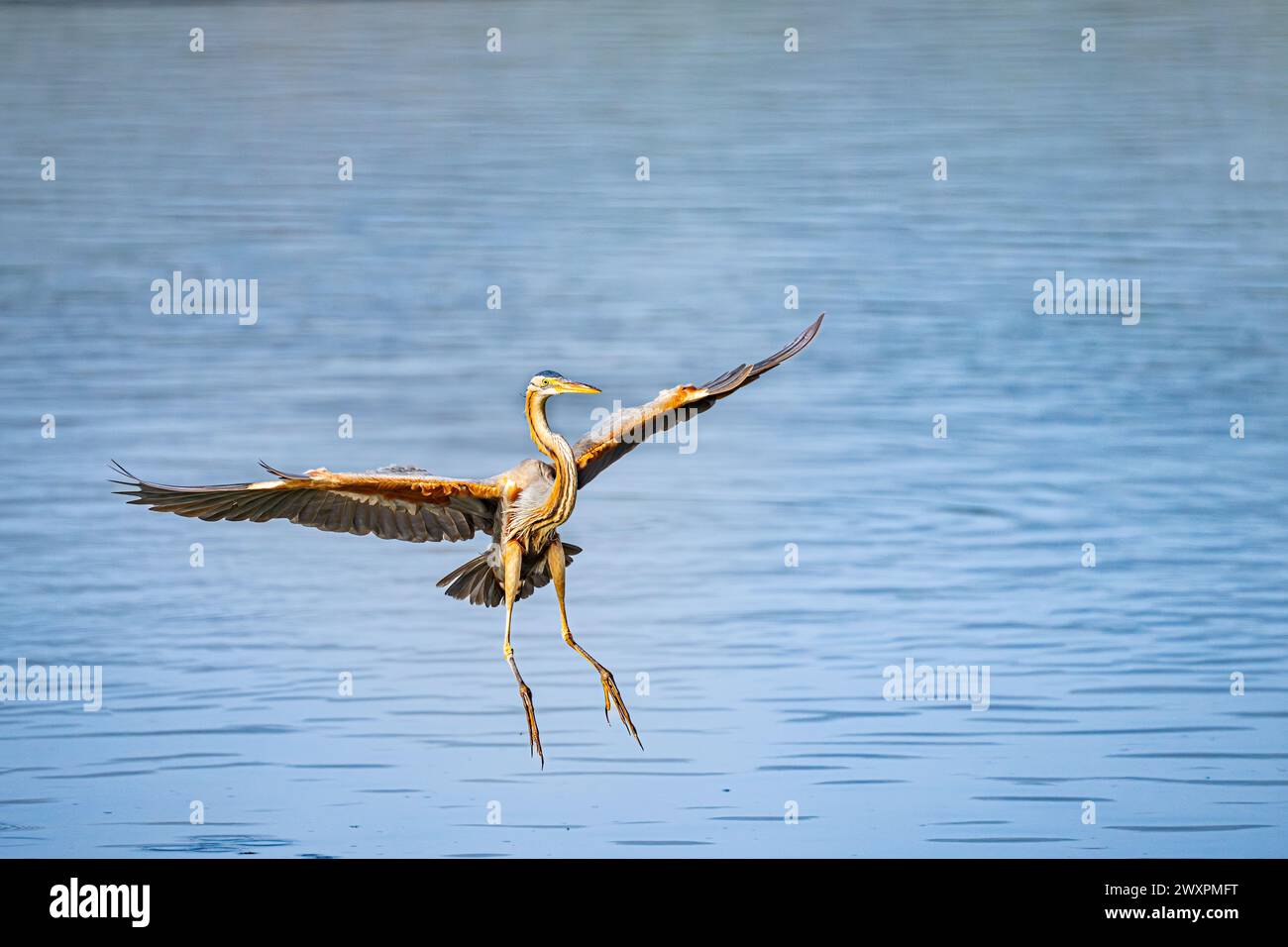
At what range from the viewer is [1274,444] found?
11.2 metres

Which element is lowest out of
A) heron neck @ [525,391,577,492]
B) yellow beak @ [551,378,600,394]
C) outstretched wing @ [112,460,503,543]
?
outstretched wing @ [112,460,503,543]

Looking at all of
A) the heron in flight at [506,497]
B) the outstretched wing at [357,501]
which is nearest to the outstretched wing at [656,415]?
the heron in flight at [506,497]

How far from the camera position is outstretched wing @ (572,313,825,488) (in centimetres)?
674

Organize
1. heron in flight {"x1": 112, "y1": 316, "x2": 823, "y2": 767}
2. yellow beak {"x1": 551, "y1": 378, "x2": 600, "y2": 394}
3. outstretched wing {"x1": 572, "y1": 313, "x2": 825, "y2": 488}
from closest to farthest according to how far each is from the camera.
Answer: yellow beak {"x1": 551, "y1": 378, "x2": 600, "y2": 394} → heron in flight {"x1": 112, "y1": 316, "x2": 823, "y2": 767} → outstretched wing {"x1": 572, "y1": 313, "x2": 825, "y2": 488}

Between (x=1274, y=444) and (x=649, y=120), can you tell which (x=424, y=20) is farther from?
(x=1274, y=444)

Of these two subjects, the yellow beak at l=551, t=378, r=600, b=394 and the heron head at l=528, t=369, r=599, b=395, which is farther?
the heron head at l=528, t=369, r=599, b=395

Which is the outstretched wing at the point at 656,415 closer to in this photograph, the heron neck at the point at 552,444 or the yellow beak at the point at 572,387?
the heron neck at the point at 552,444

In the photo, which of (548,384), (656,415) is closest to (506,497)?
(548,384)

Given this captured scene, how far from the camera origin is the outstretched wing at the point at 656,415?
22.1 ft

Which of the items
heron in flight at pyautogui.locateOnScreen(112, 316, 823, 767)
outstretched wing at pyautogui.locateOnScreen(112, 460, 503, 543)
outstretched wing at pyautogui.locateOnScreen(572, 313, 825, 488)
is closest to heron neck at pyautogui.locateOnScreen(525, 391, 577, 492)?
heron in flight at pyautogui.locateOnScreen(112, 316, 823, 767)

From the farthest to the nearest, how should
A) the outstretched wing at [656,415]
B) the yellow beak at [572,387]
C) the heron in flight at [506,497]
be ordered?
the outstretched wing at [656,415]
the heron in flight at [506,497]
the yellow beak at [572,387]

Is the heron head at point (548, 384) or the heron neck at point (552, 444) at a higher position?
Answer: the heron head at point (548, 384)

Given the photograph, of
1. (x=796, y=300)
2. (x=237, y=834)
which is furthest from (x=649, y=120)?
(x=237, y=834)

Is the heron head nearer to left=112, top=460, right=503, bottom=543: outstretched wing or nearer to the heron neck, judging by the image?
the heron neck
